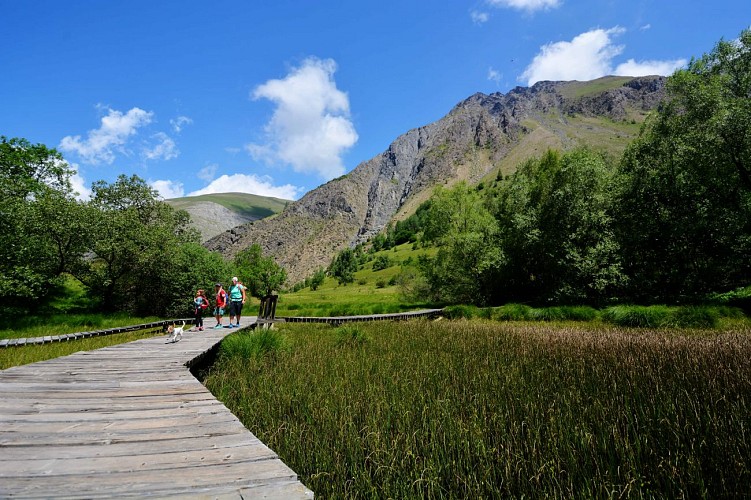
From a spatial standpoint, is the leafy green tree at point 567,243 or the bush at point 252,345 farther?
the leafy green tree at point 567,243

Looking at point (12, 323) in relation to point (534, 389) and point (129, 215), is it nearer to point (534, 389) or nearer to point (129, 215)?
point (129, 215)

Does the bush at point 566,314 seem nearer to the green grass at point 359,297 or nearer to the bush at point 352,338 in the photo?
the green grass at point 359,297

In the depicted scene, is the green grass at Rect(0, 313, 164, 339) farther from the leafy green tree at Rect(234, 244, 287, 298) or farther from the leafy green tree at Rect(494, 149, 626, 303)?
the leafy green tree at Rect(234, 244, 287, 298)

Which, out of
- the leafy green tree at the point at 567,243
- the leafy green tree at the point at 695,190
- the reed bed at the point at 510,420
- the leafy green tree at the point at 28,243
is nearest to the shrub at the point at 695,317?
the leafy green tree at the point at 695,190

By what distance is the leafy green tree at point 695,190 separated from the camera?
62.0 ft

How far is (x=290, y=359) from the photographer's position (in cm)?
977

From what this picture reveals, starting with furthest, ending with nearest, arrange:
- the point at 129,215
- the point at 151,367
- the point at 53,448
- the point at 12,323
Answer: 1. the point at 129,215
2. the point at 12,323
3. the point at 151,367
4. the point at 53,448

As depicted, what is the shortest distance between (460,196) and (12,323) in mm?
37258

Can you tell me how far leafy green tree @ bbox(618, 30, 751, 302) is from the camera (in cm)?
1891

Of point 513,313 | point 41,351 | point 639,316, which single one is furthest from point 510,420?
point 513,313

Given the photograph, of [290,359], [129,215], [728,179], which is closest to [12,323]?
[129,215]

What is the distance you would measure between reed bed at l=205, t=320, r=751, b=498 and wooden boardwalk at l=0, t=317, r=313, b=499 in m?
0.97

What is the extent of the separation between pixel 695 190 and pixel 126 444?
2852 centimetres

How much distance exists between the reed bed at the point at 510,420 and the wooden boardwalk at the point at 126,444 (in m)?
0.97
